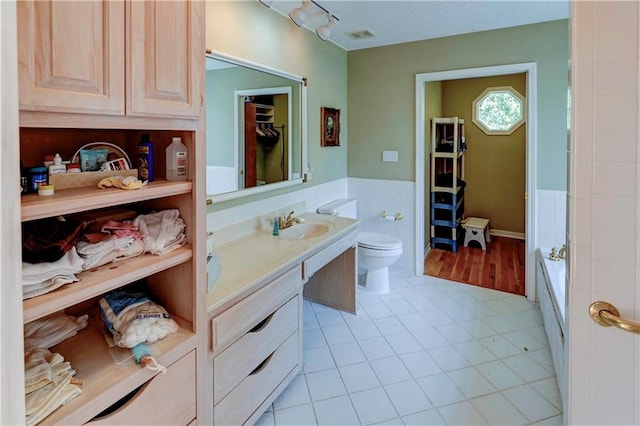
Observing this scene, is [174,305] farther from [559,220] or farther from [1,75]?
[559,220]

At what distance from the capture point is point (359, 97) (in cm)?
384

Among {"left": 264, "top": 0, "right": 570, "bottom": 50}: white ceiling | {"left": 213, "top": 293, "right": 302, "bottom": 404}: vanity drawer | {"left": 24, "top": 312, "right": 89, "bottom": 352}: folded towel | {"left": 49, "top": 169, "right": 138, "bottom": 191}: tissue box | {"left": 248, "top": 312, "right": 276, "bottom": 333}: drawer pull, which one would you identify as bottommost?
{"left": 213, "top": 293, "right": 302, "bottom": 404}: vanity drawer

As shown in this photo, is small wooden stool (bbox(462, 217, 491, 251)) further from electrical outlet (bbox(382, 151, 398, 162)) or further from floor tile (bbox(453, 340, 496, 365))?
floor tile (bbox(453, 340, 496, 365))

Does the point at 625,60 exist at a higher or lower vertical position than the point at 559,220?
higher

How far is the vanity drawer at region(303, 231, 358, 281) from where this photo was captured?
2070 millimetres

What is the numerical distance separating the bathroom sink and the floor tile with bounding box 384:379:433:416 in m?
1.05

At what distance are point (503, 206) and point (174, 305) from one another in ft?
16.5

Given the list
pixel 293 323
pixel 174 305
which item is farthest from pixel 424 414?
pixel 174 305

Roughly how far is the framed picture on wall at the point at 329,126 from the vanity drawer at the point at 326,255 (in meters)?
1.11

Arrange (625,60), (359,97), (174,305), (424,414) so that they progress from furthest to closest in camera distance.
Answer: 1. (359,97)
2. (424,414)
3. (174,305)
4. (625,60)

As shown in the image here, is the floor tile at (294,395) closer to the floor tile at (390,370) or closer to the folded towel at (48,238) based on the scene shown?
the floor tile at (390,370)

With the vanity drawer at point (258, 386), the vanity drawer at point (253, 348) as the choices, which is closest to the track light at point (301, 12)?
the vanity drawer at point (253, 348)

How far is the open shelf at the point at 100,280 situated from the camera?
2.93ft

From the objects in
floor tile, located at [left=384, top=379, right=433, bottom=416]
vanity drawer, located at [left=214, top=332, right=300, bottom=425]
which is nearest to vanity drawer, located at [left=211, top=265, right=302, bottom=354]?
vanity drawer, located at [left=214, top=332, right=300, bottom=425]
